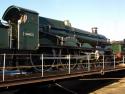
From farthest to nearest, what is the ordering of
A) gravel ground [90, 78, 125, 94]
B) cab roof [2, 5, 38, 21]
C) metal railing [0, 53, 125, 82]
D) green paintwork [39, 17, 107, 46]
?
green paintwork [39, 17, 107, 46] < cab roof [2, 5, 38, 21] < gravel ground [90, 78, 125, 94] < metal railing [0, 53, 125, 82]

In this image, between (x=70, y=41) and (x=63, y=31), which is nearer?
(x=70, y=41)

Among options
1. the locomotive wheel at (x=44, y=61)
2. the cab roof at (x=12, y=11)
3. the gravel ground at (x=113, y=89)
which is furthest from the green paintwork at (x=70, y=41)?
the gravel ground at (x=113, y=89)

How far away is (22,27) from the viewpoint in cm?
1647

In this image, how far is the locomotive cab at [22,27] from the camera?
1625cm

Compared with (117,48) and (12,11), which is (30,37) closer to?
(12,11)

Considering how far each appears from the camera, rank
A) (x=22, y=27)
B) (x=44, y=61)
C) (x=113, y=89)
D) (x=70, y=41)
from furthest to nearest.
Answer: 1. (x=70, y=41)
2. (x=44, y=61)
3. (x=22, y=27)
4. (x=113, y=89)

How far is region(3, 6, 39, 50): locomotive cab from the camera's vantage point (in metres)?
16.2

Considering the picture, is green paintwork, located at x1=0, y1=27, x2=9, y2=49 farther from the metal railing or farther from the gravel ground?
the gravel ground

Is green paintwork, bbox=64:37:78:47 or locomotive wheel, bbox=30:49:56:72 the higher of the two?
green paintwork, bbox=64:37:78:47

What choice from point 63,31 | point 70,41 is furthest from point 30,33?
point 63,31

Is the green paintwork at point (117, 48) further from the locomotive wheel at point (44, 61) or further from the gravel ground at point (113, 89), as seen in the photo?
the locomotive wheel at point (44, 61)

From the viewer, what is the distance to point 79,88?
17.5m

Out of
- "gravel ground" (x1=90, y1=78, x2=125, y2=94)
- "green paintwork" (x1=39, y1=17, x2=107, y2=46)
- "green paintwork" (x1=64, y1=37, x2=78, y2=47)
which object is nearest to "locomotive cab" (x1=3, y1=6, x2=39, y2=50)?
"green paintwork" (x1=39, y1=17, x2=107, y2=46)

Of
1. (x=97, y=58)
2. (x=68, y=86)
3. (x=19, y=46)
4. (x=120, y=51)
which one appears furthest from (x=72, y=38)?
(x=120, y=51)
